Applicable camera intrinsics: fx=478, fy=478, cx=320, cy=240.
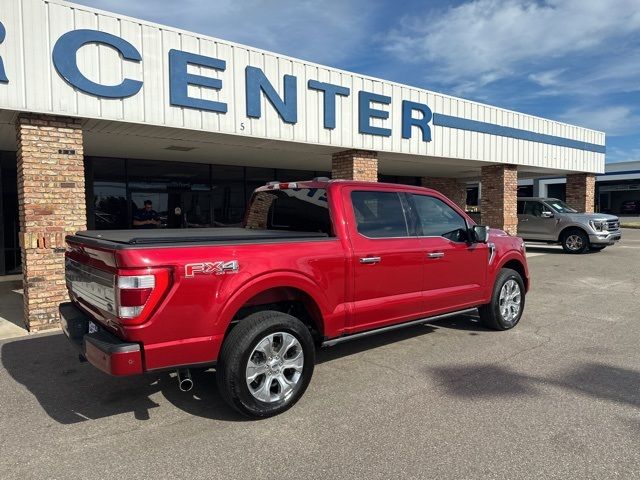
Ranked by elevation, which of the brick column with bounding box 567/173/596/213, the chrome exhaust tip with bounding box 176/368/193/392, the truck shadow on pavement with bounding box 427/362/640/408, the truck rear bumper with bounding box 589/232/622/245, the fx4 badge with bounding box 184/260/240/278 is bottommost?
the truck shadow on pavement with bounding box 427/362/640/408

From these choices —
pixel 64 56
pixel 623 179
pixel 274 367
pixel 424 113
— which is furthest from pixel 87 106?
pixel 623 179

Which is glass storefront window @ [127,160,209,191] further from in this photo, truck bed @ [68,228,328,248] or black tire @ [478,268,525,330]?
black tire @ [478,268,525,330]

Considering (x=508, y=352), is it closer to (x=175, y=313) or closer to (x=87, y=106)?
(x=175, y=313)

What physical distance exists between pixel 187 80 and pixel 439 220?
15.9ft

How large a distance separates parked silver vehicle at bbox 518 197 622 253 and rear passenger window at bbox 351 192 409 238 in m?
12.5

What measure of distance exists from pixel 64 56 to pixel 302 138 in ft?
14.0

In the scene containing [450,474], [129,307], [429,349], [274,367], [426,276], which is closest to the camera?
[450,474]

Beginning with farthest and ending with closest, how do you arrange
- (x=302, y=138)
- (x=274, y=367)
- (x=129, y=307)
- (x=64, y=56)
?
(x=302, y=138)
(x=64, y=56)
(x=274, y=367)
(x=129, y=307)

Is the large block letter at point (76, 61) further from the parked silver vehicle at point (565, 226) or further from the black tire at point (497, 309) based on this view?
the parked silver vehicle at point (565, 226)

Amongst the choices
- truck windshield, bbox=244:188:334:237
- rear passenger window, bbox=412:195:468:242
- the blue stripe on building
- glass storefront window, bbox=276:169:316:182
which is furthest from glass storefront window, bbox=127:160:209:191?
rear passenger window, bbox=412:195:468:242

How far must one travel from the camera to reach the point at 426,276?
4.94m

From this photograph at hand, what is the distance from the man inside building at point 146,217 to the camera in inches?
495

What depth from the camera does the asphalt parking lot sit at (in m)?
2.95

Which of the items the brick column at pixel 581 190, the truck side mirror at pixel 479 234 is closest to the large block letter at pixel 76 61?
the truck side mirror at pixel 479 234
